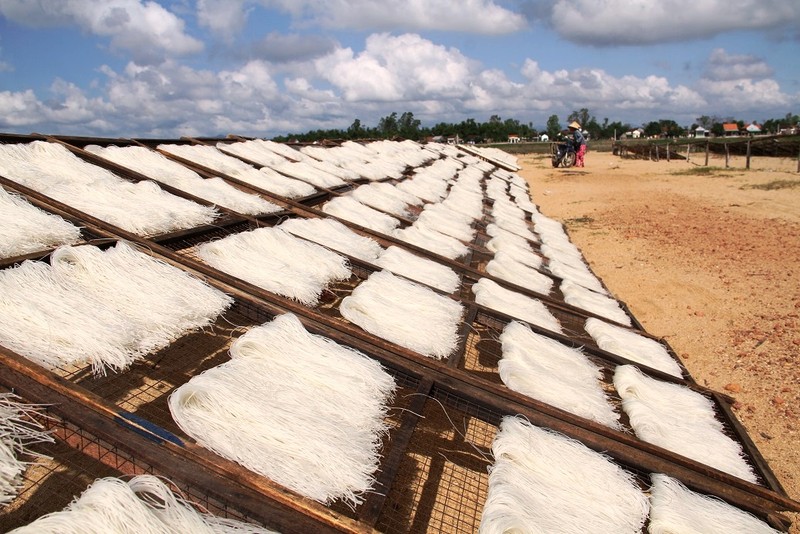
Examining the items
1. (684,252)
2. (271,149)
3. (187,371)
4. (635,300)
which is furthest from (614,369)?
(684,252)

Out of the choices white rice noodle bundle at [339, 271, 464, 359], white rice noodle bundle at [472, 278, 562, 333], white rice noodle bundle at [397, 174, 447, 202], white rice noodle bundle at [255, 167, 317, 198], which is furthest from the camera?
white rice noodle bundle at [397, 174, 447, 202]

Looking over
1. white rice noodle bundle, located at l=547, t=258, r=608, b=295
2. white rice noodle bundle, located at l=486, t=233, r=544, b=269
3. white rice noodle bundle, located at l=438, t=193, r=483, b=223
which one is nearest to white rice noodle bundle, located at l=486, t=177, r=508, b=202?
white rice noodle bundle, located at l=438, t=193, r=483, b=223

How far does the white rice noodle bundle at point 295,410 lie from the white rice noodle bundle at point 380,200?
14.6 feet

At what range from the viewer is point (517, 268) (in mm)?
5699

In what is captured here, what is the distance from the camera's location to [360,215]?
5895mm

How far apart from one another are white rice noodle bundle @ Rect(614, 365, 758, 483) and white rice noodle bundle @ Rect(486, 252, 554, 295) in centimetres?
186

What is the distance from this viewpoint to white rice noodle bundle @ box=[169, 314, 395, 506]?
5.97 ft

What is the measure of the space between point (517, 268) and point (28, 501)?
15.5 ft

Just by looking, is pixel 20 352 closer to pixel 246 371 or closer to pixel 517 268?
pixel 246 371

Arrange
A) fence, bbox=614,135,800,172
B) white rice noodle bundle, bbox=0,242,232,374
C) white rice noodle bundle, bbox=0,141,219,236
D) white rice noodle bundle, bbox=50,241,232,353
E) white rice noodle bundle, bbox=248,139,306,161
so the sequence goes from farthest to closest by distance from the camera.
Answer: fence, bbox=614,135,800,172
white rice noodle bundle, bbox=248,139,306,161
white rice noodle bundle, bbox=0,141,219,236
white rice noodle bundle, bbox=50,241,232,353
white rice noodle bundle, bbox=0,242,232,374

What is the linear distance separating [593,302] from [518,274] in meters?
0.83

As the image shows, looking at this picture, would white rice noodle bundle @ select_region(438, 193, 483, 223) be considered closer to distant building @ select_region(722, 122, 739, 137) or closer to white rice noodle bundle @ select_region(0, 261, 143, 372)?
white rice noodle bundle @ select_region(0, 261, 143, 372)

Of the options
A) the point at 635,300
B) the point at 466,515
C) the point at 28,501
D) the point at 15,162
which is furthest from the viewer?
the point at 635,300

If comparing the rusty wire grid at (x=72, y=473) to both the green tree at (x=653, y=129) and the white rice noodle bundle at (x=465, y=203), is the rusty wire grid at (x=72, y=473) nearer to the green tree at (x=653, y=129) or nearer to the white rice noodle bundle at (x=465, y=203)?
the white rice noodle bundle at (x=465, y=203)
